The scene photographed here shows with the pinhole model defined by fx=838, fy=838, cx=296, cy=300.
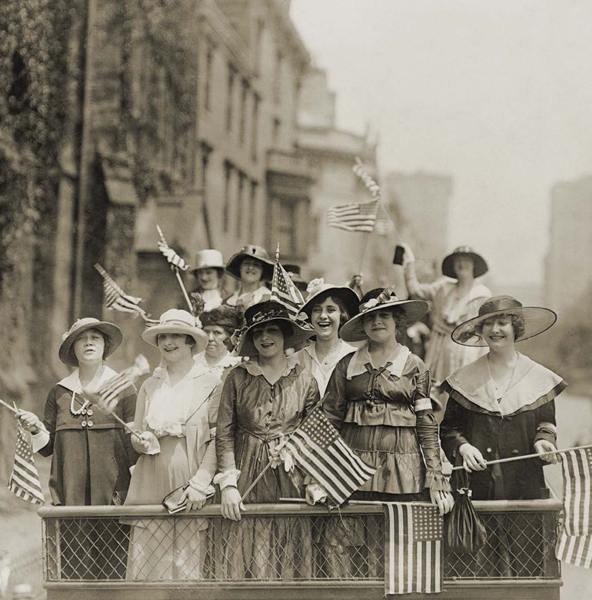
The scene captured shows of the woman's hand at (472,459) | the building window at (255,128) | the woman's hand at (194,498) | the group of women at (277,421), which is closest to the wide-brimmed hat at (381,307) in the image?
the group of women at (277,421)

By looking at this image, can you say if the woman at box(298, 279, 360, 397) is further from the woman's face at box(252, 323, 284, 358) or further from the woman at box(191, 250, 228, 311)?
the woman at box(191, 250, 228, 311)

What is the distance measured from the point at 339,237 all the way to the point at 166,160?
492 cm

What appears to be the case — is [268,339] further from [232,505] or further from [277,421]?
Answer: [232,505]

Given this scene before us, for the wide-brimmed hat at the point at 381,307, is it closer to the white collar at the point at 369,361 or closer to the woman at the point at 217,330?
the white collar at the point at 369,361

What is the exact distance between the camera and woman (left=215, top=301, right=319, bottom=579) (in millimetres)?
4375

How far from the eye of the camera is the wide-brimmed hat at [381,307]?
4609 mm

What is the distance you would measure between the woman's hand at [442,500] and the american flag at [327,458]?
0.34 m

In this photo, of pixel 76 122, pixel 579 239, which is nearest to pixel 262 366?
pixel 76 122

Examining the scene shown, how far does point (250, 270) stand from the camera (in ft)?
21.7

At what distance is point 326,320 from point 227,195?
12.6 metres

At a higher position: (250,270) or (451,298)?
(250,270)

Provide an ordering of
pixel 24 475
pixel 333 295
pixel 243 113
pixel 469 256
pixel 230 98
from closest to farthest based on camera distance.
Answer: pixel 24 475, pixel 333 295, pixel 469 256, pixel 230 98, pixel 243 113

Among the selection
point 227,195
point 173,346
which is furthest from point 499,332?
point 227,195

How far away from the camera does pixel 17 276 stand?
13523 mm
